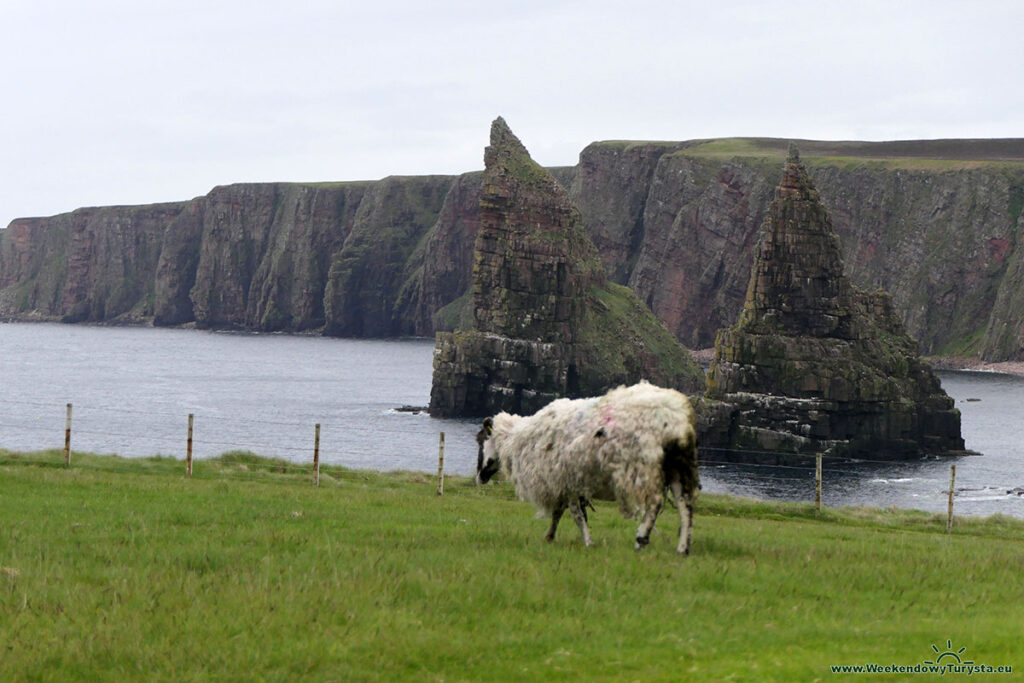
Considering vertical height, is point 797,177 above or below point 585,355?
above

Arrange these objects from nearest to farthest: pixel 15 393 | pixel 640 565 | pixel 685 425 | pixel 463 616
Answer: pixel 463 616
pixel 640 565
pixel 685 425
pixel 15 393

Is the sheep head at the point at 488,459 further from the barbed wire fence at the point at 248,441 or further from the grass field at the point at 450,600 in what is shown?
the barbed wire fence at the point at 248,441

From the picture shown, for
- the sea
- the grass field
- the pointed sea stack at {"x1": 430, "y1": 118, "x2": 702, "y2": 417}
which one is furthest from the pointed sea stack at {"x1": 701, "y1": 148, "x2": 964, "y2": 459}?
the grass field

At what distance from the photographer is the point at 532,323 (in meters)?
155

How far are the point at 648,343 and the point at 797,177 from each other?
195 ft

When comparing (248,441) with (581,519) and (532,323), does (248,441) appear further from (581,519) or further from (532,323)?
(581,519)

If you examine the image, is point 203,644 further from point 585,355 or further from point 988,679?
point 585,355

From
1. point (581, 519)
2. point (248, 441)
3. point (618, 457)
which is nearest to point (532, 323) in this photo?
point (248, 441)

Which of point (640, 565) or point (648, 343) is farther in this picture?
point (648, 343)

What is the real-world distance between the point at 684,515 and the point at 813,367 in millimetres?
101022

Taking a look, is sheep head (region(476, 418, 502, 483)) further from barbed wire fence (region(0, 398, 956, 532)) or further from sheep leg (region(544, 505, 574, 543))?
barbed wire fence (region(0, 398, 956, 532))

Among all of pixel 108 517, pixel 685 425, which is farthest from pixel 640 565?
pixel 108 517

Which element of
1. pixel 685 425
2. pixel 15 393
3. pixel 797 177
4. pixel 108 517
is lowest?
pixel 15 393

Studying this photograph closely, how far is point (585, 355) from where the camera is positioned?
522 ft
